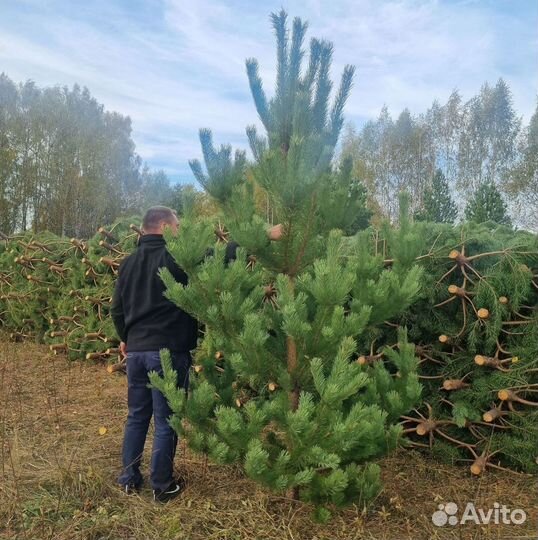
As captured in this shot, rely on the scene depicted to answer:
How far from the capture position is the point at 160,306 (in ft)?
10.9

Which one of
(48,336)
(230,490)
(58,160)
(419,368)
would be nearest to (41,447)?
(230,490)

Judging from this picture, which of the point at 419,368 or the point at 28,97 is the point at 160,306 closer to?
the point at 419,368

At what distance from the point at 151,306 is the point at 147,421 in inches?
29.7

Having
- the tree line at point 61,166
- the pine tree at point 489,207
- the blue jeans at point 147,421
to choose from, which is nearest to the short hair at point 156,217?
the blue jeans at point 147,421

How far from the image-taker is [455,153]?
3359 centimetres

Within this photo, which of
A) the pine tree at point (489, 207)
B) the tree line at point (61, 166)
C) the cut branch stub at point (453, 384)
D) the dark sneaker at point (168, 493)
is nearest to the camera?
the dark sneaker at point (168, 493)

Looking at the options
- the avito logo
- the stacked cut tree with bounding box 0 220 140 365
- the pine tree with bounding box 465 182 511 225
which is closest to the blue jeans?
the avito logo

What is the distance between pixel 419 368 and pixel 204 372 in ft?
5.12

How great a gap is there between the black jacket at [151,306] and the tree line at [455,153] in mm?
26023

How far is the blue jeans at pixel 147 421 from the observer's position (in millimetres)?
3186

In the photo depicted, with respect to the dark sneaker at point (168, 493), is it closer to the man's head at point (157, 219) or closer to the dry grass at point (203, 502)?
the dry grass at point (203, 502)

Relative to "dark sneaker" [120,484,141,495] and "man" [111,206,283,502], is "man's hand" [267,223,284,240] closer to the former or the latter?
"man" [111,206,283,502]

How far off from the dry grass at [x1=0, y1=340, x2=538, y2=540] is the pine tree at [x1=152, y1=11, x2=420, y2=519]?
23cm

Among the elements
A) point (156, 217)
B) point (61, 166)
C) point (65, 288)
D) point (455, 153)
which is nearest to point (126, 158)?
point (61, 166)
